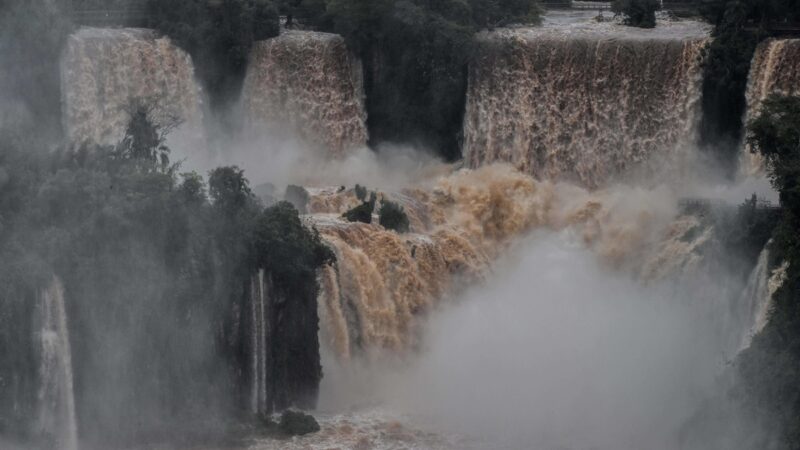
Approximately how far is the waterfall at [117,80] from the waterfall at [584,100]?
26.3ft

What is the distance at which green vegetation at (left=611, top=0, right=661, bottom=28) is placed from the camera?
176 ft

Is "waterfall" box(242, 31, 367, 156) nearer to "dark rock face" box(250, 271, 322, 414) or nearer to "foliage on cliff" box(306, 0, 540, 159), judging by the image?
"foliage on cliff" box(306, 0, 540, 159)

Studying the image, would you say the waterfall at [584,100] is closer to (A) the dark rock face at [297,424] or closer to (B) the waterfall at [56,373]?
(A) the dark rock face at [297,424]

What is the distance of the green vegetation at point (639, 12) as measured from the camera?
53594 mm

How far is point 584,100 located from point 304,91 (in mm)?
8068

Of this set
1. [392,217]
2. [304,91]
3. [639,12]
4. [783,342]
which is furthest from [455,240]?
[783,342]

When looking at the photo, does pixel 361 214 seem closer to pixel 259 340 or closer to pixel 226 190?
pixel 226 190

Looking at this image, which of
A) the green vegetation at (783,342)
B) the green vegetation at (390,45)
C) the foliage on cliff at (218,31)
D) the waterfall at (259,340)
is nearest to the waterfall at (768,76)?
the green vegetation at (783,342)

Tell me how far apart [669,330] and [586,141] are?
747 cm

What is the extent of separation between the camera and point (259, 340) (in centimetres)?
4288

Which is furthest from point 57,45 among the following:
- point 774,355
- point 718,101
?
point 774,355

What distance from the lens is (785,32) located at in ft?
162

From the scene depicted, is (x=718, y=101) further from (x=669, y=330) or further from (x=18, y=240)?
(x=18, y=240)

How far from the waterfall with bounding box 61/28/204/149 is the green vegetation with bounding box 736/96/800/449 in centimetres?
1754
